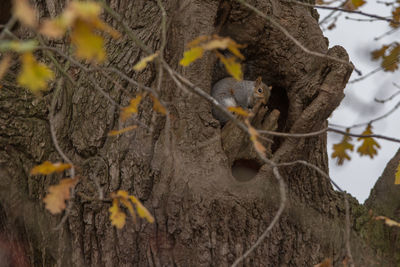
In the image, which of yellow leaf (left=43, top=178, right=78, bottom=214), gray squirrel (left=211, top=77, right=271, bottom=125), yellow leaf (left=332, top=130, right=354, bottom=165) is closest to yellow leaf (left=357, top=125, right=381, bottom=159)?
yellow leaf (left=332, top=130, right=354, bottom=165)

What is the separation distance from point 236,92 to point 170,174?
1.55 m

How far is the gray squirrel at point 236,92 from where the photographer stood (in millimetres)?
3393

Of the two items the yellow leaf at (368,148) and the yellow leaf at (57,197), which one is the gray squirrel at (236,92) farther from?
the yellow leaf at (57,197)

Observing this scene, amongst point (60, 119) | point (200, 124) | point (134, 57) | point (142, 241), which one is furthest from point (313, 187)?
point (60, 119)

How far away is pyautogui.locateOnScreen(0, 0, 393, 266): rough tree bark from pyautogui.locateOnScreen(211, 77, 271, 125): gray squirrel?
65 centimetres

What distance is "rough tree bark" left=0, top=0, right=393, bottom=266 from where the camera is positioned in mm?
2311

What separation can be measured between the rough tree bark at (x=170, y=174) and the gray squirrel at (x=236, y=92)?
0.65 m

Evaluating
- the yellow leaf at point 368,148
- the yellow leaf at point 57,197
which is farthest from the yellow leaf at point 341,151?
the yellow leaf at point 57,197

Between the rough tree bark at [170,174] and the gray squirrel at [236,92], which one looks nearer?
the rough tree bark at [170,174]

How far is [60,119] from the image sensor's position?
2.54 m

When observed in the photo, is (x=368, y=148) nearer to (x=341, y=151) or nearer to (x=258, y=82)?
(x=341, y=151)

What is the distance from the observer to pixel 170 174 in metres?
2.34

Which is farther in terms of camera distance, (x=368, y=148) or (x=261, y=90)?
(x=368, y=148)

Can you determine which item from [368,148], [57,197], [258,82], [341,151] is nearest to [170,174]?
[57,197]
